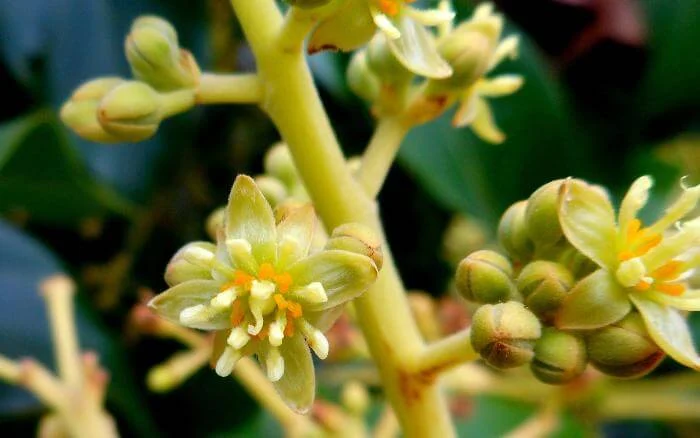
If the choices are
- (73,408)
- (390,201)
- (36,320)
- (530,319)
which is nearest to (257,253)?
(530,319)

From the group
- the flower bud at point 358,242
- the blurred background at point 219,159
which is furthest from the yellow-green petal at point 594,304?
the blurred background at point 219,159

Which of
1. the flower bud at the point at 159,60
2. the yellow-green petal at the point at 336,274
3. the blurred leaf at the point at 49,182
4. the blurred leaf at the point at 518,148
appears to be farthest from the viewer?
the blurred leaf at the point at 518,148

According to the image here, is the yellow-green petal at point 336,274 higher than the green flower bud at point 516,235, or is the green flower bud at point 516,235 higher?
the yellow-green petal at point 336,274

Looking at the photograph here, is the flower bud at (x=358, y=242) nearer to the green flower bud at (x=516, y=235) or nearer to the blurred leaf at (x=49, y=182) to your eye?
the green flower bud at (x=516, y=235)

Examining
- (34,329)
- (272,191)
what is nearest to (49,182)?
(34,329)

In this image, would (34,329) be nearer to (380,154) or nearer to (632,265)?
(380,154)

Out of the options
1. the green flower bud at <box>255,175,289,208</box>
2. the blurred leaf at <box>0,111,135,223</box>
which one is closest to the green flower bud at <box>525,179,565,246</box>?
the green flower bud at <box>255,175,289,208</box>

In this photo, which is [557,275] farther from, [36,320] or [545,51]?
[545,51]
